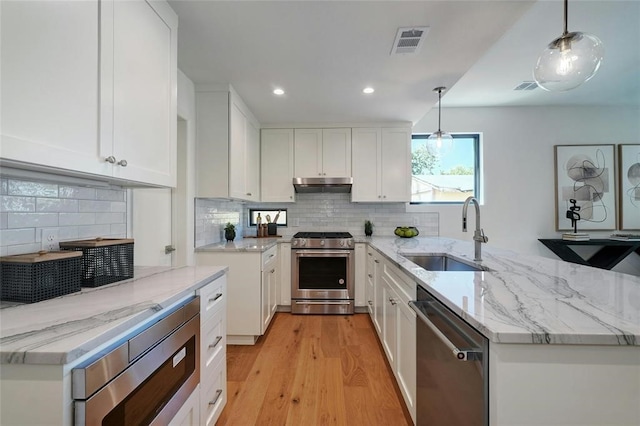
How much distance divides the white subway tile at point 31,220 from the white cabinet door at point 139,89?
1.20ft

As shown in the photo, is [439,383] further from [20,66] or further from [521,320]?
[20,66]

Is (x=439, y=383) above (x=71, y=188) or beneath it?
beneath

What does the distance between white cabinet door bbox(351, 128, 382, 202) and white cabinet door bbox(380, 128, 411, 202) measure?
0.07 meters

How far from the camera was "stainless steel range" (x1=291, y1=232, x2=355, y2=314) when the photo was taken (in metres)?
3.29

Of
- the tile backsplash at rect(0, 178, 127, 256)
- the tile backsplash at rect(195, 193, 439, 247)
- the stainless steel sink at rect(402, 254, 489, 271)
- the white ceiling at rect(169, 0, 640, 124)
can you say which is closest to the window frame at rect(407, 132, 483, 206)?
the tile backsplash at rect(195, 193, 439, 247)

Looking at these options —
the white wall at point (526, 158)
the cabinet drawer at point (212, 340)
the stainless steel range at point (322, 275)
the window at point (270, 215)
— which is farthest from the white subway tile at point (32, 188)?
the white wall at point (526, 158)

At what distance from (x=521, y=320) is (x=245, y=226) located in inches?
140

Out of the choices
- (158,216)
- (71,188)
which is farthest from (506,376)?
(158,216)

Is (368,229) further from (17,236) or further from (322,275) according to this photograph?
(17,236)

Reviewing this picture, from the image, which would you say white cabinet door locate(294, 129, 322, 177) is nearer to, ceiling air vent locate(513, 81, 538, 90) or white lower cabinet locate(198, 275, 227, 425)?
white lower cabinet locate(198, 275, 227, 425)

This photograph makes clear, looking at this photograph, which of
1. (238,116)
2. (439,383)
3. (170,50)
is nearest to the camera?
(439,383)

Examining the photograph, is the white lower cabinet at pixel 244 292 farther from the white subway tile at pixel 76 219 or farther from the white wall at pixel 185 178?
the white subway tile at pixel 76 219

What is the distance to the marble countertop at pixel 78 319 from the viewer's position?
0.62m

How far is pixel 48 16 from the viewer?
2.83 feet
